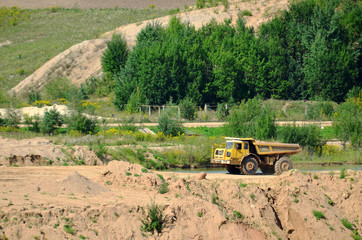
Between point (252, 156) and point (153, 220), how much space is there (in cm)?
957

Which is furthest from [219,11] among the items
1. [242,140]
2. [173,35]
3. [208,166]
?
[242,140]

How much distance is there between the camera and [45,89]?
73375 mm

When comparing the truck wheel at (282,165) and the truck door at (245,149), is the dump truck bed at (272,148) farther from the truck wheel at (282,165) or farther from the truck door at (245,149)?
the truck door at (245,149)

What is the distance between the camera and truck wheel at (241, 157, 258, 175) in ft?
82.4

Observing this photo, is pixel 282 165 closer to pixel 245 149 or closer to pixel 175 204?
pixel 245 149

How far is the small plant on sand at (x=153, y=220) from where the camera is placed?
16.9 metres

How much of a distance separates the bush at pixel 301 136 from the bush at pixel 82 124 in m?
13.3

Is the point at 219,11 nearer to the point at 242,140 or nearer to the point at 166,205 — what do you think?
the point at 242,140

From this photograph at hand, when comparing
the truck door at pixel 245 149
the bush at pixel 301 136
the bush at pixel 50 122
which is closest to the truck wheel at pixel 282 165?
the truck door at pixel 245 149

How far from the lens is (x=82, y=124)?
38.0 metres

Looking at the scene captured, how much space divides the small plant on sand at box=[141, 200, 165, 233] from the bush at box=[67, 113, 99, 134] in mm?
21386

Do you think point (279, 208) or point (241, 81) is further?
point (241, 81)

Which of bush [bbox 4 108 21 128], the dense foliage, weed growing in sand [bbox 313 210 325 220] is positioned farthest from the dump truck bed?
the dense foliage

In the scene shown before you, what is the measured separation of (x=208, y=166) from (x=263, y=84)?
29330 millimetres
